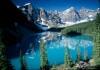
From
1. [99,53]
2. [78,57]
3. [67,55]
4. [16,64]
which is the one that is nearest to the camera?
[99,53]

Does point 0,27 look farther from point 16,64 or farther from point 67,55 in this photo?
point 16,64

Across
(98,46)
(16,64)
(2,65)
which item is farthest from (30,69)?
(2,65)

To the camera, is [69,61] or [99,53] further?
[69,61]

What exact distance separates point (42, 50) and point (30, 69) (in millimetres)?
30470

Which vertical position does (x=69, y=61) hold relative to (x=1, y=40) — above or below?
below

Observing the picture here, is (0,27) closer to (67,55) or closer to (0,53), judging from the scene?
(0,53)

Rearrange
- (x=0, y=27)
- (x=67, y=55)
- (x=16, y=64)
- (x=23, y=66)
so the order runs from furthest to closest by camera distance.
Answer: (x=16, y=64), (x=67, y=55), (x=23, y=66), (x=0, y=27)

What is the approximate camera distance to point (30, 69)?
349 ft

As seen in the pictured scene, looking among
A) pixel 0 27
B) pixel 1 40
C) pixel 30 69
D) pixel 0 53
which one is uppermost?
pixel 0 27

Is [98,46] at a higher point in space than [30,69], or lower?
higher

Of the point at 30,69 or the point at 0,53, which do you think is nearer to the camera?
the point at 0,53

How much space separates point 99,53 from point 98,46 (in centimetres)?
289

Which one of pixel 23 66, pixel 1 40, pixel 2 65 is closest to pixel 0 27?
pixel 1 40

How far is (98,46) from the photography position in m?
70.2
